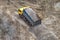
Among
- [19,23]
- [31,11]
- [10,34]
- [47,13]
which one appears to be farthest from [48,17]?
[10,34]

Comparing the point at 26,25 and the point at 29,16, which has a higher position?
the point at 29,16

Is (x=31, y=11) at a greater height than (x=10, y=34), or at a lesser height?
greater

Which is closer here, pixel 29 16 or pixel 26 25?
pixel 26 25

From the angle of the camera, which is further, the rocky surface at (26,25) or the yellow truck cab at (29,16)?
the yellow truck cab at (29,16)

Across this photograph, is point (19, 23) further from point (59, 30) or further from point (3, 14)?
point (59, 30)

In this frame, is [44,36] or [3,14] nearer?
[44,36]
